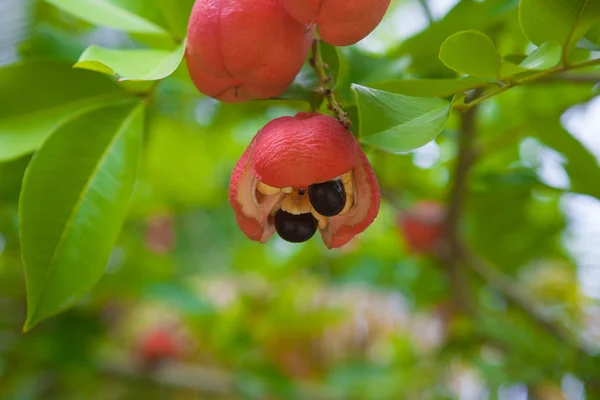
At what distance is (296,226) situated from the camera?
39cm

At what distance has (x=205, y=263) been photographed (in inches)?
59.3

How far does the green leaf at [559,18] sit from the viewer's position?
0.36m

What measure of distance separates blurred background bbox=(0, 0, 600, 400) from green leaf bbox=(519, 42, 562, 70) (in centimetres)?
13

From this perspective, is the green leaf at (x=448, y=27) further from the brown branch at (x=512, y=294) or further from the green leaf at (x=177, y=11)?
the brown branch at (x=512, y=294)

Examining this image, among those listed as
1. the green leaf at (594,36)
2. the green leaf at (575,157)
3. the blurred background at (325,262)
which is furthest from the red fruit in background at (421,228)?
the green leaf at (594,36)

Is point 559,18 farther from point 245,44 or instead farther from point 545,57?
point 245,44

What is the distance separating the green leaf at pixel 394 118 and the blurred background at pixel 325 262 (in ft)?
0.39

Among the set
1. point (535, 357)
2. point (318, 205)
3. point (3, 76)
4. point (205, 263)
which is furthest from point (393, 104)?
point (205, 263)

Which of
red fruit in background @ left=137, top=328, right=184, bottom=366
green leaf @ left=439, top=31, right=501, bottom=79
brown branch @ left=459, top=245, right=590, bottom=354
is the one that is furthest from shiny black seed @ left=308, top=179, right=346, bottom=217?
red fruit in background @ left=137, top=328, right=184, bottom=366

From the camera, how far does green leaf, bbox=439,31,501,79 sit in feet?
1.17

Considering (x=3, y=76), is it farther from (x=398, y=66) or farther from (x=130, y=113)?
Result: (x=398, y=66)

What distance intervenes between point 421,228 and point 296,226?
74cm

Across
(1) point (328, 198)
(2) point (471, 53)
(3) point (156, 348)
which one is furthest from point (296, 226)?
(3) point (156, 348)

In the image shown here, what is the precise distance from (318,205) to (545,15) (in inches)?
7.4
